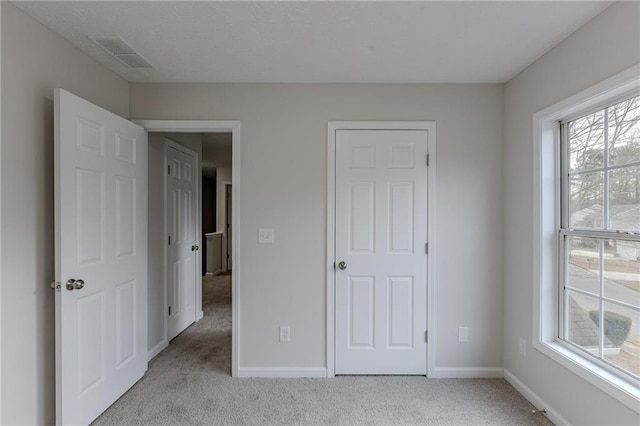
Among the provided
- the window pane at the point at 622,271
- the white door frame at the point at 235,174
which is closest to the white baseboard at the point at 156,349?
the white door frame at the point at 235,174

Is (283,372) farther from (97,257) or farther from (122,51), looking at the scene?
(122,51)

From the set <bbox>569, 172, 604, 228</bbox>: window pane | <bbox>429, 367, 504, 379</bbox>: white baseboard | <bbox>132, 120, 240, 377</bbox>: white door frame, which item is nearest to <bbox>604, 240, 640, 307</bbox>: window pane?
<bbox>569, 172, 604, 228</bbox>: window pane

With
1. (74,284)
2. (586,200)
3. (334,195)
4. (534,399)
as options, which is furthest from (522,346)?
(74,284)

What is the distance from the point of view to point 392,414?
2191mm

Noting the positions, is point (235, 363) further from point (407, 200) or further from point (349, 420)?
point (407, 200)

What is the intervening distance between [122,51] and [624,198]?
10.3 ft

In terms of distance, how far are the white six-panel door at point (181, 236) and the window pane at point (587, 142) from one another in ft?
11.1

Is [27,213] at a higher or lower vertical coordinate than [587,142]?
lower

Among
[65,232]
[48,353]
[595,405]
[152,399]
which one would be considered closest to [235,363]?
[152,399]

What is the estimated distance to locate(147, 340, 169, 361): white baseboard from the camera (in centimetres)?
298

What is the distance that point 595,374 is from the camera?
1.77 meters

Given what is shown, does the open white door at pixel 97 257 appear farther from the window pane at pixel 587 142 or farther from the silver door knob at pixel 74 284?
the window pane at pixel 587 142

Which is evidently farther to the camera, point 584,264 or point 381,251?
point 381,251

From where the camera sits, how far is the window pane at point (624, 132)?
1688 millimetres
